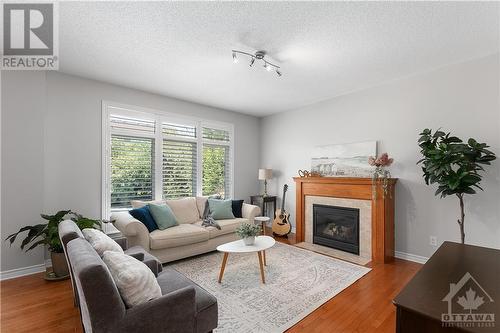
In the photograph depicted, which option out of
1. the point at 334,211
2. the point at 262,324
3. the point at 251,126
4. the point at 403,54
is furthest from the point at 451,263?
the point at 251,126

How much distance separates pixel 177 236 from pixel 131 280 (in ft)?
6.38

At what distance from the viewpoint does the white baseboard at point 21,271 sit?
113 inches

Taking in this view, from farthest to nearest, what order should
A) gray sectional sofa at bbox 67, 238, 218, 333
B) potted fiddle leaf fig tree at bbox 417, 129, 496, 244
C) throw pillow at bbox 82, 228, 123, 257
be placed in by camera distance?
1. potted fiddle leaf fig tree at bbox 417, 129, 496, 244
2. throw pillow at bbox 82, 228, 123, 257
3. gray sectional sofa at bbox 67, 238, 218, 333

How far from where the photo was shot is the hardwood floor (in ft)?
6.55

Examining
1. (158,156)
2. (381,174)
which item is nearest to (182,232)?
(158,156)

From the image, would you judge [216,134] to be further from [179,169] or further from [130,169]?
[130,169]

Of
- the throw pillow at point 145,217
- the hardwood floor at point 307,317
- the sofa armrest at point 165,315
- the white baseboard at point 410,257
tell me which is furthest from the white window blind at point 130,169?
the white baseboard at point 410,257

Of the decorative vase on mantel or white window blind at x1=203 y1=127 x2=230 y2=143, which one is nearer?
the decorative vase on mantel

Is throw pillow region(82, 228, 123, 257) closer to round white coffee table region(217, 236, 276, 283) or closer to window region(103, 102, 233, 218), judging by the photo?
round white coffee table region(217, 236, 276, 283)

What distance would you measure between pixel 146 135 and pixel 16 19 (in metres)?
2.14

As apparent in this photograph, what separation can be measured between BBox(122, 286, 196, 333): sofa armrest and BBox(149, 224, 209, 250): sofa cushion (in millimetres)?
1806

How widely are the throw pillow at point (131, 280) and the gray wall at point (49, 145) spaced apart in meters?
2.43

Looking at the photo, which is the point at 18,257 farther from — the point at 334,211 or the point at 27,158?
the point at 334,211

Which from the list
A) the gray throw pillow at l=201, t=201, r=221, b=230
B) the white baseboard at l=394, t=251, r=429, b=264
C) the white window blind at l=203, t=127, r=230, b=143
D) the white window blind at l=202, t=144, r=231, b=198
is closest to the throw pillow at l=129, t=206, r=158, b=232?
the gray throw pillow at l=201, t=201, r=221, b=230
